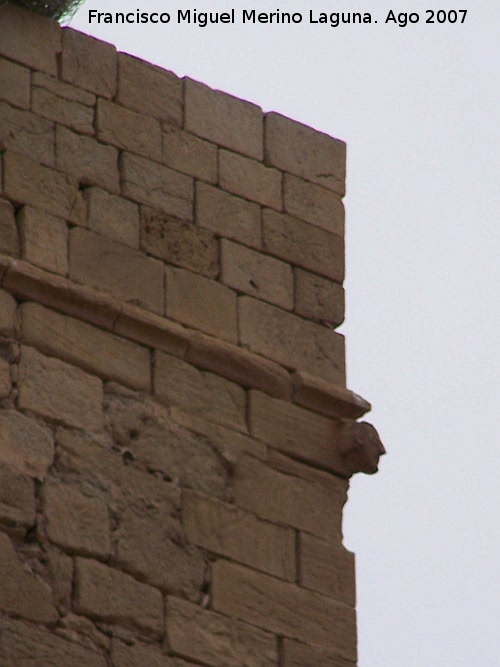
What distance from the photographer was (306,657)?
36.1 ft

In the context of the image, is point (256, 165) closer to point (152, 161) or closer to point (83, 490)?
point (152, 161)

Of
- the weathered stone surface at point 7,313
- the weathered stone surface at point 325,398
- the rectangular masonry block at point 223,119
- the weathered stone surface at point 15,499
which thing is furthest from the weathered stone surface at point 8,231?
the weathered stone surface at point 325,398

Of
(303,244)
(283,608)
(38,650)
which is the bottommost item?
(38,650)

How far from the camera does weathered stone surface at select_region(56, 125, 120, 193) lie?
453 inches

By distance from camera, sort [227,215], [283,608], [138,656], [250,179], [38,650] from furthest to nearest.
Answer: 1. [250,179]
2. [227,215]
3. [283,608]
4. [138,656]
5. [38,650]

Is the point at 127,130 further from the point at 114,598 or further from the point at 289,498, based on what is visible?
the point at 114,598

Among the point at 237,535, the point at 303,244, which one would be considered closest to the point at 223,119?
the point at 303,244

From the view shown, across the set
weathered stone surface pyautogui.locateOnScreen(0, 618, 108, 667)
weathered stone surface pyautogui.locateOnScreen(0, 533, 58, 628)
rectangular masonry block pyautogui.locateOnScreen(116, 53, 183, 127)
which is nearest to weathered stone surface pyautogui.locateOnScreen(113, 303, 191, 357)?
rectangular masonry block pyautogui.locateOnScreen(116, 53, 183, 127)

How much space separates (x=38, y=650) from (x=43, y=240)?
1.85 metres

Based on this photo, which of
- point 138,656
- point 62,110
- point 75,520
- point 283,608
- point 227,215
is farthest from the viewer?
point 227,215

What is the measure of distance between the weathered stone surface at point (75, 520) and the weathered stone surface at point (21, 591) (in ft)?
0.65

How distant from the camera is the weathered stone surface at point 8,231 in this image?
11.1 meters

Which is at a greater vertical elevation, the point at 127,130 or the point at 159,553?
the point at 127,130

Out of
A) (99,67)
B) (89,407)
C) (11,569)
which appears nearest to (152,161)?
(99,67)
